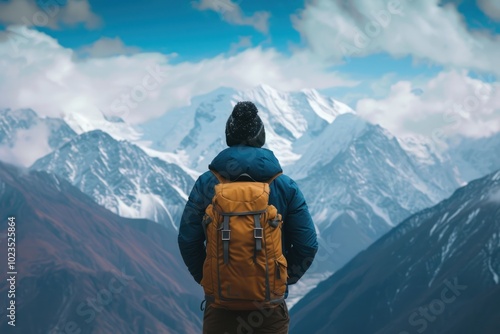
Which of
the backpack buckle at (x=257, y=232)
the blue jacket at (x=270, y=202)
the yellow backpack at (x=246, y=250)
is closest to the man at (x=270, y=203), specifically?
the blue jacket at (x=270, y=202)

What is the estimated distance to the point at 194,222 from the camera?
14.3 meters

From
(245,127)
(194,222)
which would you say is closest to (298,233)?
(194,222)

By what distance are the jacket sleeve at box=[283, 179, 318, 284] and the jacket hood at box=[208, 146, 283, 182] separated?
1.49 ft

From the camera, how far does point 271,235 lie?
527 inches

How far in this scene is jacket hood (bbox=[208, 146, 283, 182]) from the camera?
13.8 meters

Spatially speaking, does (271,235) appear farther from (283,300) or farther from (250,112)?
(250,112)

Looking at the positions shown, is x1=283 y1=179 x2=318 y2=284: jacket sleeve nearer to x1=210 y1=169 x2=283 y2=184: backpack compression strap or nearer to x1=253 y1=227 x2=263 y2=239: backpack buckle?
x1=210 y1=169 x2=283 y2=184: backpack compression strap

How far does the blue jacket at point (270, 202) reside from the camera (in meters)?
13.9

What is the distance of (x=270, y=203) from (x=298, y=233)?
72 centimetres

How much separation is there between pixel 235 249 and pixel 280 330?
5.33 ft

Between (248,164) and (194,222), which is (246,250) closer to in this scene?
(194,222)

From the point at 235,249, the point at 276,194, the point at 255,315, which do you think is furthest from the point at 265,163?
the point at 255,315

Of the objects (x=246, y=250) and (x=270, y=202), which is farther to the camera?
(x=270, y=202)

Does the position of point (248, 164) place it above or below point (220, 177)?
above
